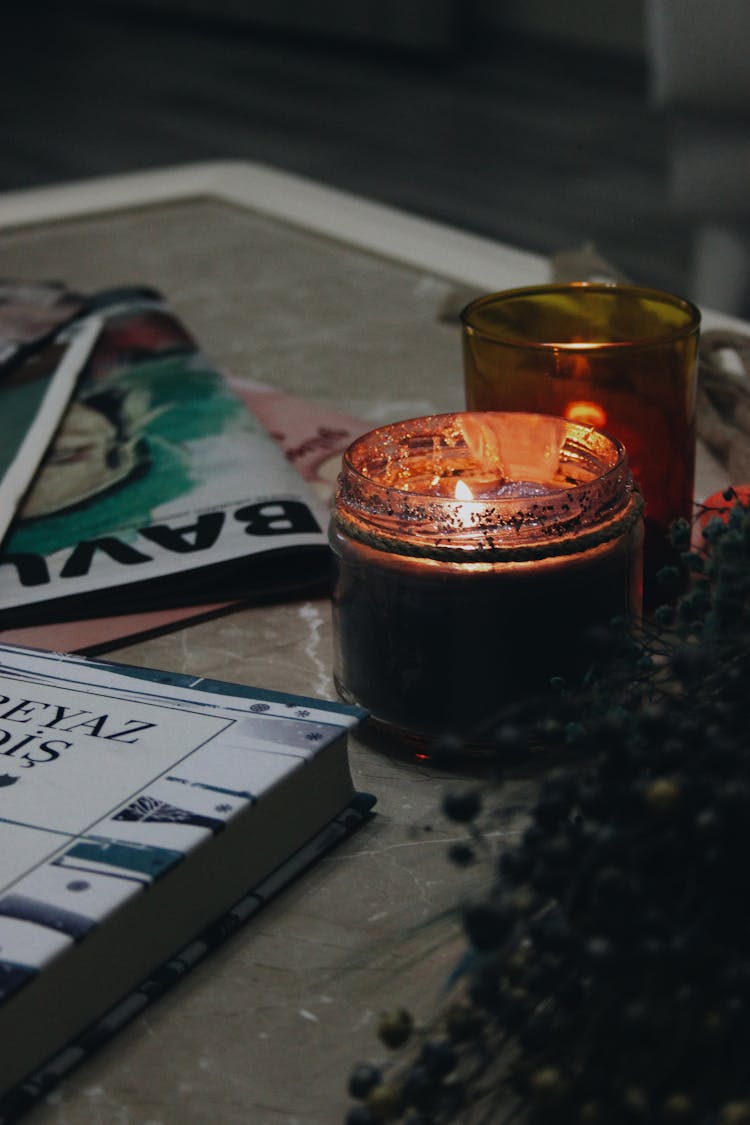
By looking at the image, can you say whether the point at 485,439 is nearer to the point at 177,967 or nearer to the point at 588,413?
the point at 588,413

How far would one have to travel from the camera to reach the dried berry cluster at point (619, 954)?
272 millimetres

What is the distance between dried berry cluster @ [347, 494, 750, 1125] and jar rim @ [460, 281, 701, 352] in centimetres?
24

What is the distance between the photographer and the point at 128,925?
37 centimetres

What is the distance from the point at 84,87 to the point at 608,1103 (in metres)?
5.27

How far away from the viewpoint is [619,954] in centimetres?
28

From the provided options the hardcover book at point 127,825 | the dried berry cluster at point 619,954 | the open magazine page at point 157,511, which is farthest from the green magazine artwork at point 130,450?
the dried berry cluster at point 619,954

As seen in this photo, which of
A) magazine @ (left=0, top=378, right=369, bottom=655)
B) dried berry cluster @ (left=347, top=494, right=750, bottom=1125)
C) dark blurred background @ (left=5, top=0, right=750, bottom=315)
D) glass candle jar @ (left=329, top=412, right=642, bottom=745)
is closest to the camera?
dried berry cluster @ (left=347, top=494, right=750, bottom=1125)

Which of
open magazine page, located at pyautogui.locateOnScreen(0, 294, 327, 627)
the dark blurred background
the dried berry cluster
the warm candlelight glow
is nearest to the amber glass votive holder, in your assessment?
the warm candlelight glow

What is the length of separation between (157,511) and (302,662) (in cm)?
→ 14

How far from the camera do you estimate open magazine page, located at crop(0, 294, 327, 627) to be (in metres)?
0.60

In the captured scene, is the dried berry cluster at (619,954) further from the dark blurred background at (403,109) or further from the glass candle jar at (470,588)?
the dark blurred background at (403,109)

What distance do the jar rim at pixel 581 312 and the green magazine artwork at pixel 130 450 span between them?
0.59 feet

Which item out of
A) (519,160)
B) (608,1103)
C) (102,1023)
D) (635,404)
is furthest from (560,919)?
(519,160)

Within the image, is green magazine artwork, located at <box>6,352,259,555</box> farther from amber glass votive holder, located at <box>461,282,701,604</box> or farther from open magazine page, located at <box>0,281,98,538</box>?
amber glass votive holder, located at <box>461,282,701,604</box>
